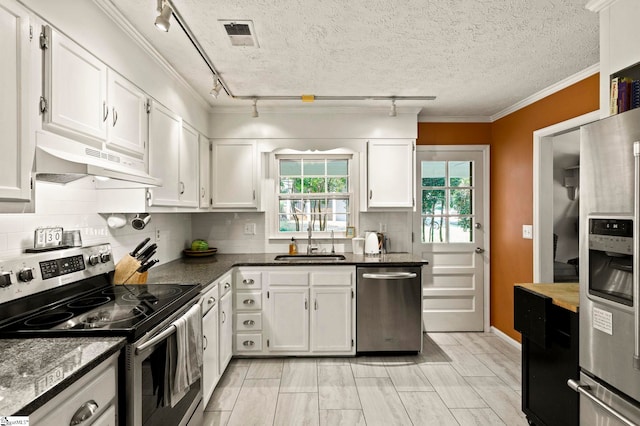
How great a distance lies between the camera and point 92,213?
7.44ft

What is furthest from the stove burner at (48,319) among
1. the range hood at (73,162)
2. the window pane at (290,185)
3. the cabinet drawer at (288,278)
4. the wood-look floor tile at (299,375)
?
the window pane at (290,185)

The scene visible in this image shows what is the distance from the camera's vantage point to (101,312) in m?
1.71

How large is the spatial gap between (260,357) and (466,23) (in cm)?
322

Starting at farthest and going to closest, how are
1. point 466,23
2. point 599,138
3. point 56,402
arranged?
point 466,23 → point 599,138 → point 56,402

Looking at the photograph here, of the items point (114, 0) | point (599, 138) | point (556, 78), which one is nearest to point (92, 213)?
point (114, 0)

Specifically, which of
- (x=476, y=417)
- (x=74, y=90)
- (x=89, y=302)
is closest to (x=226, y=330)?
(x=89, y=302)

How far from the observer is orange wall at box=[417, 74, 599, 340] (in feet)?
10.8

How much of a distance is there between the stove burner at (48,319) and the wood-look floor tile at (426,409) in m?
2.17

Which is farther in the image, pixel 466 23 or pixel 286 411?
pixel 286 411

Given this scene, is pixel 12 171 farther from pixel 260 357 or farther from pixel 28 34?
pixel 260 357

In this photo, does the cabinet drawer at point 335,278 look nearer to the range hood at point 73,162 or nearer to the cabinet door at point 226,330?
the cabinet door at point 226,330

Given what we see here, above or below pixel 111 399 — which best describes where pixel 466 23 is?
above

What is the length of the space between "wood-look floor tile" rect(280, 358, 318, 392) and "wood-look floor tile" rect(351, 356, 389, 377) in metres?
0.36

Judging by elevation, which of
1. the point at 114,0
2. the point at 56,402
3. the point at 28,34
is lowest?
the point at 56,402
